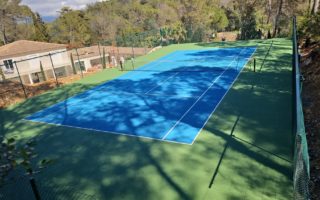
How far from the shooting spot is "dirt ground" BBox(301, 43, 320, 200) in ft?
19.0

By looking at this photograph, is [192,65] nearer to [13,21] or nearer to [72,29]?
[72,29]

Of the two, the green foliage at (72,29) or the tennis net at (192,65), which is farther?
the green foliage at (72,29)

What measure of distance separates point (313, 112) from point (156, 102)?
6.10m

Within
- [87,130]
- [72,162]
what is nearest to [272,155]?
[72,162]

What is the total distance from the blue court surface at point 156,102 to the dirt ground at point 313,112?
319 centimetres

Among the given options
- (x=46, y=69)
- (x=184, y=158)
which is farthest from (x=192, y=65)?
→ (x=46, y=69)

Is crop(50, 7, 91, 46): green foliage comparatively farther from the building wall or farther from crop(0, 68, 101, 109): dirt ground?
crop(0, 68, 101, 109): dirt ground

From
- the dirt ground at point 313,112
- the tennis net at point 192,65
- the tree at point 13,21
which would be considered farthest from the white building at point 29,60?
the dirt ground at point 313,112

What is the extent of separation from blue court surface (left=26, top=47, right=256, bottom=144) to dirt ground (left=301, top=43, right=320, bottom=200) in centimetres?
319

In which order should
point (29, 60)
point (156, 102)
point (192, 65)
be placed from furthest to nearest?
point (29, 60), point (192, 65), point (156, 102)

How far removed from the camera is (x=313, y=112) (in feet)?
29.0

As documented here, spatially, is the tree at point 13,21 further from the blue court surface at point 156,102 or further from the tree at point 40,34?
the blue court surface at point 156,102

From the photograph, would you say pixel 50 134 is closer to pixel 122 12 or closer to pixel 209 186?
pixel 209 186

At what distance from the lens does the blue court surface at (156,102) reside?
31.2 feet
